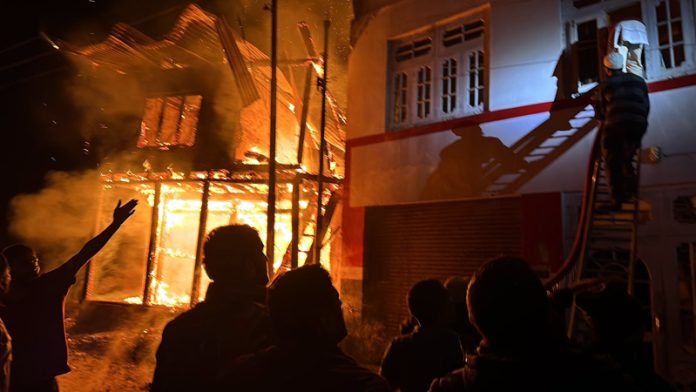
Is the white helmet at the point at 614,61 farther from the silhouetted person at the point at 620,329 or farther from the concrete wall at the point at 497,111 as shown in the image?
the silhouetted person at the point at 620,329

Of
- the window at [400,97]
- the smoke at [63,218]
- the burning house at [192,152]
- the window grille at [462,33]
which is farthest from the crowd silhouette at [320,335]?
the smoke at [63,218]

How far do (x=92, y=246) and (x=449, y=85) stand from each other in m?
7.32

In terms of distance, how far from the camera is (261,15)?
38.8ft

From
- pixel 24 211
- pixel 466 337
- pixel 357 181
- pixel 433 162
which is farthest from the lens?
pixel 24 211

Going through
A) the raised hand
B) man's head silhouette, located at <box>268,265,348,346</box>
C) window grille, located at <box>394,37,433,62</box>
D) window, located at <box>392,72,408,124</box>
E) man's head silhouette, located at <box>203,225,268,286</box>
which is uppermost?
window grille, located at <box>394,37,433,62</box>

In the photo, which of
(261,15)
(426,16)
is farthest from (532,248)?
(261,15)

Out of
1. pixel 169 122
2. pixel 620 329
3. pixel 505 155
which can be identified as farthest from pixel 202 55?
pixel 620 329

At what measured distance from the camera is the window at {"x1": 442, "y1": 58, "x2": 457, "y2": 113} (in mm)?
8766

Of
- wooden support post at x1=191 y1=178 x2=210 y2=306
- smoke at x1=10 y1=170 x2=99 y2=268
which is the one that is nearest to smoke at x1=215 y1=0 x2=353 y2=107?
wooden support post at x1=191 y1=178 x2=210 y2=306

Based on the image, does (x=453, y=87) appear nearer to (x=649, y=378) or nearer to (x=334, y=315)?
(x=649, y=378)

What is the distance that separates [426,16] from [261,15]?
4.98 meters

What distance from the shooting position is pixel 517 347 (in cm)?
158

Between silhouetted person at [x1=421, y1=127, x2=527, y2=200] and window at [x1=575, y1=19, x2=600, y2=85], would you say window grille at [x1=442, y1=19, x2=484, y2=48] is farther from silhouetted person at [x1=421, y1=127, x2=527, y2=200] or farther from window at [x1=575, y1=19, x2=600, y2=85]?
silhouetted person at [x1=421, y1=127, x2=527, y2=200]

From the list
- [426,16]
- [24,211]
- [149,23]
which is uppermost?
[149,23]
